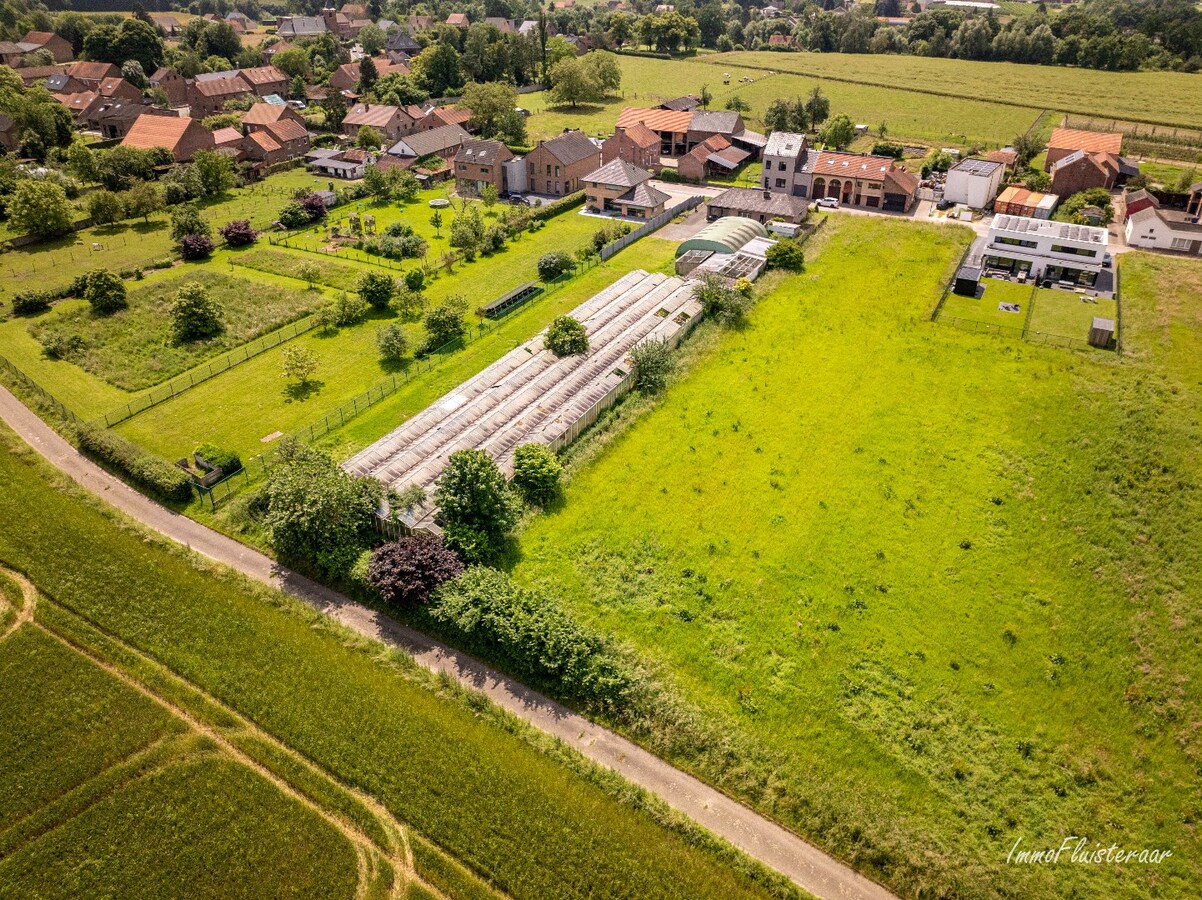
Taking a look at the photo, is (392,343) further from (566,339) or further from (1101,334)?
(1101,334)

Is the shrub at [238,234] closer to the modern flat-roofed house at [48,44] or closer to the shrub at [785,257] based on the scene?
the shrub at [785,257]

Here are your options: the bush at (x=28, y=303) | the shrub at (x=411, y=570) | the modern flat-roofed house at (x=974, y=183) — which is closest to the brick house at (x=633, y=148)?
the modern flat-roofed house at (x=974, y=183)

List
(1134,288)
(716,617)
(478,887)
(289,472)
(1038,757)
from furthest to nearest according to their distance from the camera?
(1134,288) → (289,472) → (716,617) → (1038,757) → (478,887)

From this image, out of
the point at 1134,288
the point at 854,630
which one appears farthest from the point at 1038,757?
the point at 1134,288

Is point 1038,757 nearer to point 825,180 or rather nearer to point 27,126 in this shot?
point 825,180

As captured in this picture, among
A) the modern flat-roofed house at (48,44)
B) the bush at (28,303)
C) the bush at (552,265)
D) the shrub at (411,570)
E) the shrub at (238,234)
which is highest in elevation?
the modern flat-roofed house at (48,44)
